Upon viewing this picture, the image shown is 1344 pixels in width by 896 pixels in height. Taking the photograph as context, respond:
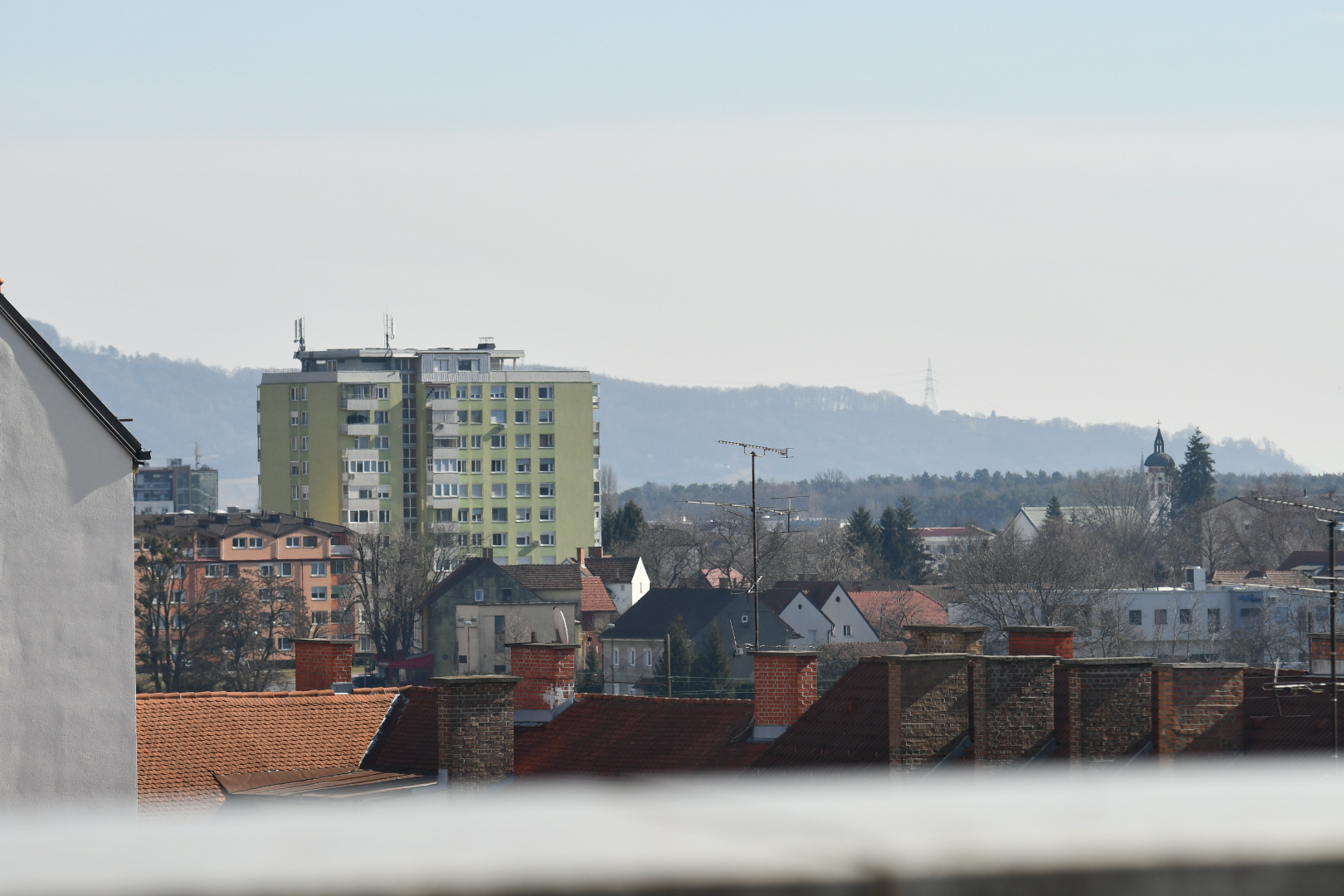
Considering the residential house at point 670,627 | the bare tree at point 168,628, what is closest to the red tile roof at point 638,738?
the bare tree at point 168,628

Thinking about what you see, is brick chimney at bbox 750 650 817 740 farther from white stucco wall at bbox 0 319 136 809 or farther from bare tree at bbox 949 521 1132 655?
bare tree at bbox 949 521 1132 655

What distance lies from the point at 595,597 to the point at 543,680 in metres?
90.9

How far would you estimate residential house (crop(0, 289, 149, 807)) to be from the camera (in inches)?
677

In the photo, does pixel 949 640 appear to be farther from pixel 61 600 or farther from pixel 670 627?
pixel 670 627

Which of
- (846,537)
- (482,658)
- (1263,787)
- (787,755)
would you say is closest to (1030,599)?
(482,658)

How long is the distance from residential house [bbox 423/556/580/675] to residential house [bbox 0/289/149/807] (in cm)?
8370

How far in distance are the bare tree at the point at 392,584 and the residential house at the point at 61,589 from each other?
88315 millimetres

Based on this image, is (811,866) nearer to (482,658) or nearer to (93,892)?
(93,892)

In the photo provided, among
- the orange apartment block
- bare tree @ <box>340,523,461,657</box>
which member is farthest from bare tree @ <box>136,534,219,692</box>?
the orange apartment block

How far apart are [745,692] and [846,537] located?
55.6m

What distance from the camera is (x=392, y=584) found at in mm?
110750

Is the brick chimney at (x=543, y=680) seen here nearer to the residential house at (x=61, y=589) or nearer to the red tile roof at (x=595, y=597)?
the residential house at (x=61, y=589)

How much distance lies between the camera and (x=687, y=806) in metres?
1.35

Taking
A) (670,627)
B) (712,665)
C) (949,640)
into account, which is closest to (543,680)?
(949,640)
